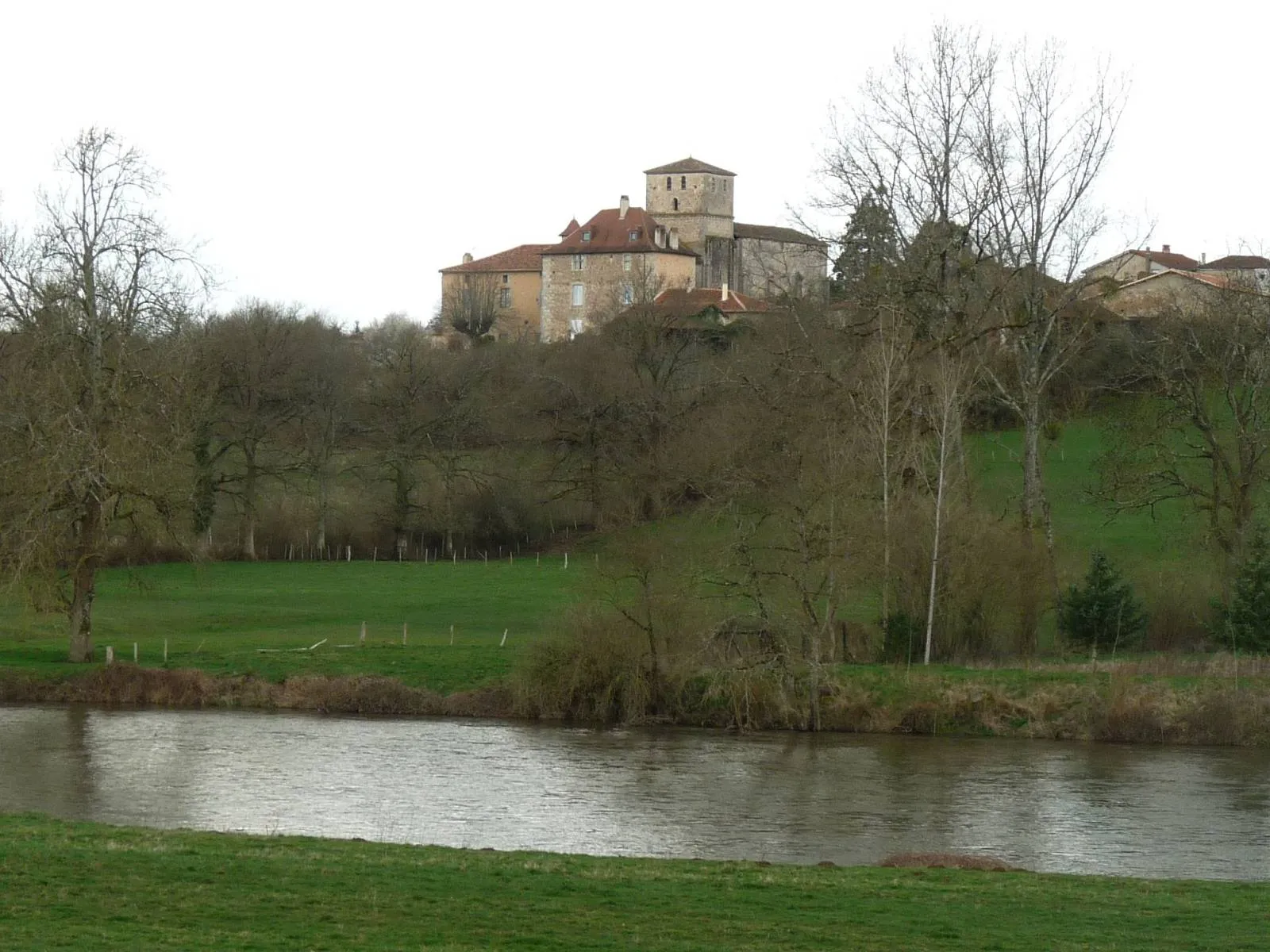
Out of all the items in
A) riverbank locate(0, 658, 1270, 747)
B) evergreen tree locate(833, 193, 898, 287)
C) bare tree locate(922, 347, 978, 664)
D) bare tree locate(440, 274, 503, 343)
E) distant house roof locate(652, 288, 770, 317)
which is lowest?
riverbank locate(0, 658, 1270, 747)

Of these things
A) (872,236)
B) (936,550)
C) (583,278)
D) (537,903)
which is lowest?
(537,903)

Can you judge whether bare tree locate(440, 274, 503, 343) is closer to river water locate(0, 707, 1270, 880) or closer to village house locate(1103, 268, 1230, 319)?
village house locate(1103, 268, 1230, 319)

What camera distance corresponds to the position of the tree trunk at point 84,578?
4022 cm

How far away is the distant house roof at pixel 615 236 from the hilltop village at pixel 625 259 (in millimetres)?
94

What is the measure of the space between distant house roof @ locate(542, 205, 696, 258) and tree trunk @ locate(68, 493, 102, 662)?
9453 centimetres

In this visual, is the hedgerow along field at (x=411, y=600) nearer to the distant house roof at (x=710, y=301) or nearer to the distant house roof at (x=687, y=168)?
the distant house roof at (x=710, y=301)

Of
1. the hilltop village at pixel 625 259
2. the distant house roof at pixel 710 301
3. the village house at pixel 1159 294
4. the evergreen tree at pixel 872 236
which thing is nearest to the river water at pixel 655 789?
the evergreen tree at pixel 872 236

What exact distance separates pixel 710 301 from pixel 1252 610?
74.5 metres

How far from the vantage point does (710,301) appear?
112125mm

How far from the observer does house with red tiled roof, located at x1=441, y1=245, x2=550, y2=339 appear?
14038 cm

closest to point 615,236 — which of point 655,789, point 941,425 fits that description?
point 941,425

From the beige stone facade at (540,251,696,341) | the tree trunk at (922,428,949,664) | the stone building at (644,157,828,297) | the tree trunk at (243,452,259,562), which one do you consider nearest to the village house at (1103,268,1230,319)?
the tree trunk at (922,428,949,664)

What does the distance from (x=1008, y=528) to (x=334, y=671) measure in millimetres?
17683

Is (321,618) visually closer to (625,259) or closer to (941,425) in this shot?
(941,425)
